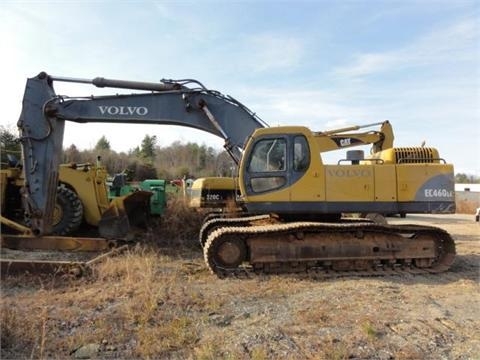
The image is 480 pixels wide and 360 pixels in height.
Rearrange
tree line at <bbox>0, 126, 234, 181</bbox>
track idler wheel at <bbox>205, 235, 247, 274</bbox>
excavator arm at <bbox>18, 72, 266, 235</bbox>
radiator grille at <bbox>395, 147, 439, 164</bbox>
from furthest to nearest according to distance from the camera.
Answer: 1. tree line at <bbox>0, 126, 234, 181</bbox>
2. excavator arm at <bbox>18, 72, 266, 235</bbox>
3. radiator grille at <bbox>395, 147, 439, 164</bbox>
4. track idler wheel at <bbox>205, 235, 247, 274</bbox>

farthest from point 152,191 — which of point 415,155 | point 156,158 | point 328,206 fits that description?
point 156,158

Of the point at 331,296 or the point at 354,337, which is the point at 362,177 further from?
the point at 354,337

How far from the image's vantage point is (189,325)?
545 centimetres

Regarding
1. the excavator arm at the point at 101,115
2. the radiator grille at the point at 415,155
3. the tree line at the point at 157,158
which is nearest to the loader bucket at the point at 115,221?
the excavator arm at the point at 101,115

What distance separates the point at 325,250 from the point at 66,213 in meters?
6.11

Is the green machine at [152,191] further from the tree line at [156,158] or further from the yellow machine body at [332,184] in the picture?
the tree line at [156,158]

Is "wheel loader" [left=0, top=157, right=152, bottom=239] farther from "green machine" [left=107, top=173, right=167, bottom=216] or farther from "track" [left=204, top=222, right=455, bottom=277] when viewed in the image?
"track" [left=204, top=222, right=455, bottom=277]

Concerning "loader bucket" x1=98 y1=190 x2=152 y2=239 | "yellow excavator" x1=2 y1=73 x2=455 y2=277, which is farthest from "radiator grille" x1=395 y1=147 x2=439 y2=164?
"loader bucket" x1=98 y1=190 x2=152 y2=239

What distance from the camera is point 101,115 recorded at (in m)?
10.6

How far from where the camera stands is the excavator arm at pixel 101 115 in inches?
407

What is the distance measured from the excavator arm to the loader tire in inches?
23.2

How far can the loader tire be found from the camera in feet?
36.2

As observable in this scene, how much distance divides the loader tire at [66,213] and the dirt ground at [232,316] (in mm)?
3180

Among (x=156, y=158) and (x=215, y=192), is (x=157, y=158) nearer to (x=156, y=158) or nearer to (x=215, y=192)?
(x=156, y=158)
